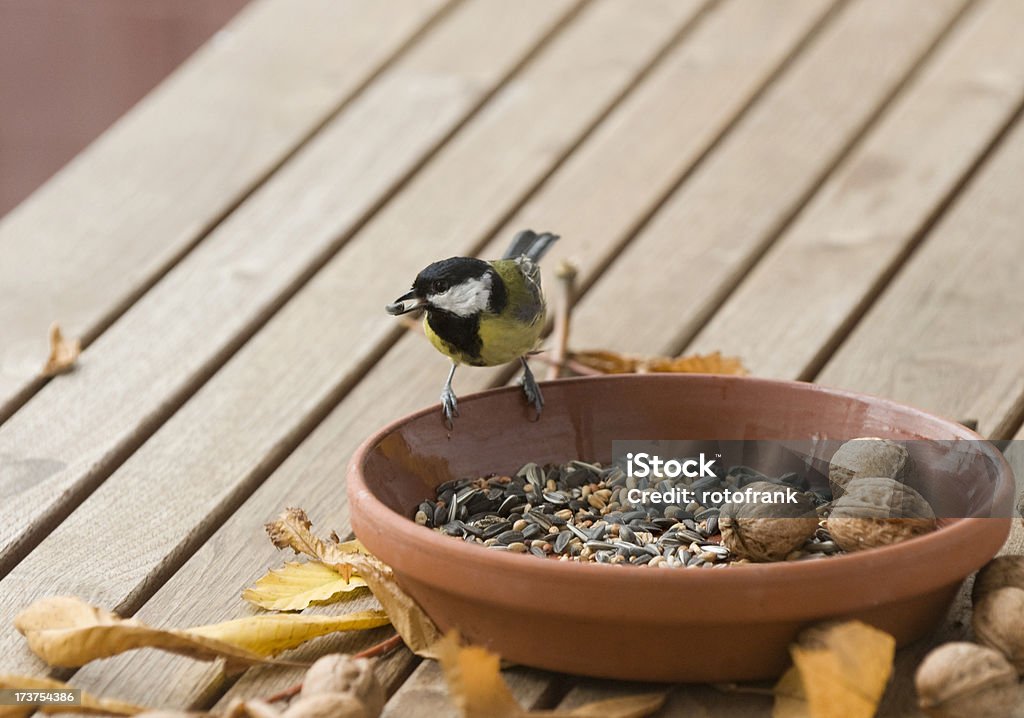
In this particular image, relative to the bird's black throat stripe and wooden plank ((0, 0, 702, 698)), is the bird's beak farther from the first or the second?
wooden plank ((0, 0, 702, 698))

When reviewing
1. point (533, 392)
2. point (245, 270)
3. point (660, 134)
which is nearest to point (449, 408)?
point (533, 392)

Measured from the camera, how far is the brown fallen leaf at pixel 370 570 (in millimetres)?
Result: 1388

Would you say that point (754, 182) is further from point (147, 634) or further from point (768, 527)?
point (147, 634)

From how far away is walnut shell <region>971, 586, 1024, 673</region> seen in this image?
127cm

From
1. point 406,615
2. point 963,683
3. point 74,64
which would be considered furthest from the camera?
point 74,64

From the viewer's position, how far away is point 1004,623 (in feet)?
4.18

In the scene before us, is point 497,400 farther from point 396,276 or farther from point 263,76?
point 263,76

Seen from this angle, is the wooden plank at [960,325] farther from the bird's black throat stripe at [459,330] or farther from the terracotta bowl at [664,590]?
the bird's black throat stripe at [459,330]

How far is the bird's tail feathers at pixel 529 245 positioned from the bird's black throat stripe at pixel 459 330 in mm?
254

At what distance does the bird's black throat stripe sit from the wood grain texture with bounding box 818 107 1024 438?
0.60 metres

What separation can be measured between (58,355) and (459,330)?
0.77 metres

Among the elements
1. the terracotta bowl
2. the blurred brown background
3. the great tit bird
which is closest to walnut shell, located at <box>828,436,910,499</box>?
the terracotta bowl

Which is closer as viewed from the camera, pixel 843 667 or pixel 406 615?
pixel 843 667

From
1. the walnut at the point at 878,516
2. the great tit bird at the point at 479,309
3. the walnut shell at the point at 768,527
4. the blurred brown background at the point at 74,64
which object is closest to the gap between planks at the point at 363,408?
the great tit bird at the point at 479,309
